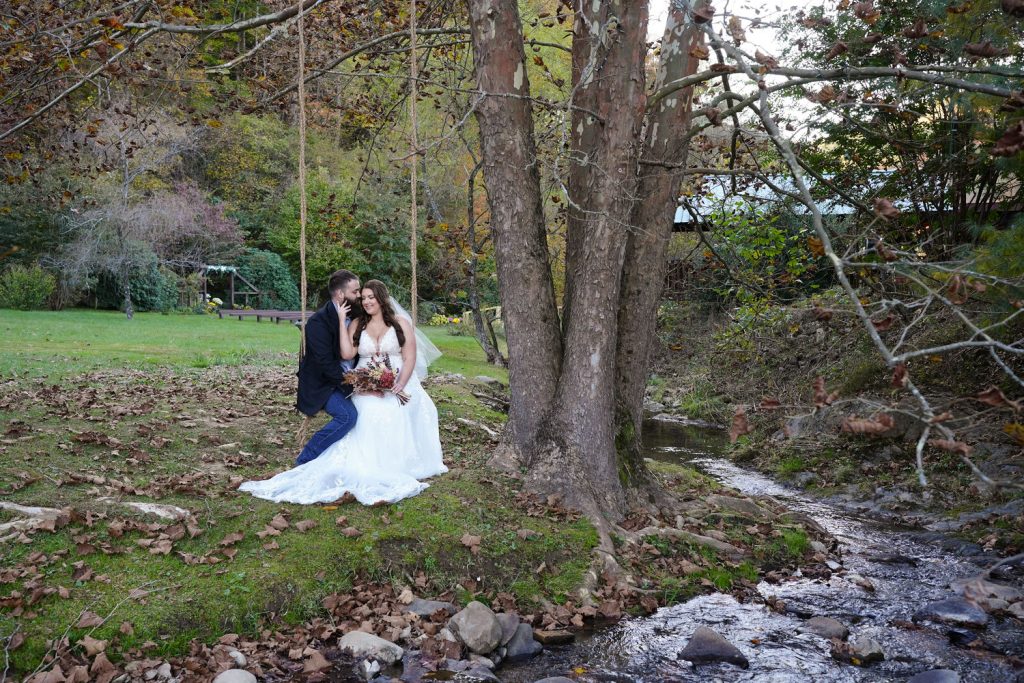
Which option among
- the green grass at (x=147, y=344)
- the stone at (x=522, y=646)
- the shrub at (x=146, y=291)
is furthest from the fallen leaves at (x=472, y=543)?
the shrub at (x=146, y=291)

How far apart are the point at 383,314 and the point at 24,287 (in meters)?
27.3

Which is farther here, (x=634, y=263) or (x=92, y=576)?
(x=634, y=263)

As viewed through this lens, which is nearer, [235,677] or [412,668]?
[235,677]

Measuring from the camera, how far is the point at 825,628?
23.5ft

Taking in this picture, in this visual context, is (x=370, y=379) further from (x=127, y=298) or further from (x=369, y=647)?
(x=127, y=298)

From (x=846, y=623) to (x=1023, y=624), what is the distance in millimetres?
1536

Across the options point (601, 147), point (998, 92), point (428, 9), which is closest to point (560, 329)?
point (601, 147)

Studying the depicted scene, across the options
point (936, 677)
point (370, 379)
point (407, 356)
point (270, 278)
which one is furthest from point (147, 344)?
point (936, 677)

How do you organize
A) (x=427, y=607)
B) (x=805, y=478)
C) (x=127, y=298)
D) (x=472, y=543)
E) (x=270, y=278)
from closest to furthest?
(x=427, y=607) → (x=472, y=543) → (x=805, y=478) → (x=127, y=298) → (x=270, y=278)

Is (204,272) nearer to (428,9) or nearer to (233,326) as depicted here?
(233,326)

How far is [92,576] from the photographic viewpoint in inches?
249

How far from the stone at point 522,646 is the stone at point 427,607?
0.59 m

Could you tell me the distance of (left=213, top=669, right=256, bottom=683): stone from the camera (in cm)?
557

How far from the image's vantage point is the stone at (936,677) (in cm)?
609
